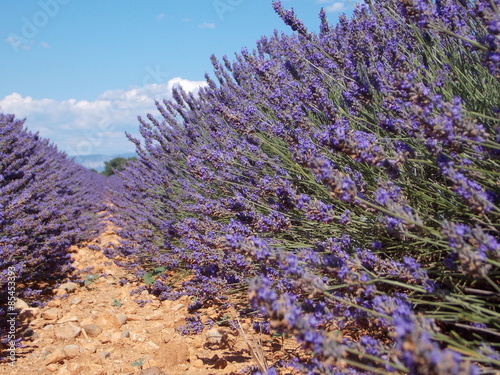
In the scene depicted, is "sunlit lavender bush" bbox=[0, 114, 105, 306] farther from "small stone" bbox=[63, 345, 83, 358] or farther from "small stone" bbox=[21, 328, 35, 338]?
"small stone" bbox=[63, 345, 83, 358]

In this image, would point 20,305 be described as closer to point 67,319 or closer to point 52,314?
point 52,314

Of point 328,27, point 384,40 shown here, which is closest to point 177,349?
point 384,40

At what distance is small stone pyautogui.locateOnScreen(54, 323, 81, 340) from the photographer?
289 cm

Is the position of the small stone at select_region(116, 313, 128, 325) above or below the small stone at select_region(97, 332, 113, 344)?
above

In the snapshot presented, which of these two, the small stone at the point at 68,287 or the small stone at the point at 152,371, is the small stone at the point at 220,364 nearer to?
the small stone at the point at 152,371

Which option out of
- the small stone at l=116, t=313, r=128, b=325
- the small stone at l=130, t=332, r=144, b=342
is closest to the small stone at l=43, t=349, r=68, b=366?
the small stone at l=130, t=332, r=144, b=342

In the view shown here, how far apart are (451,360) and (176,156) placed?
12.7ft

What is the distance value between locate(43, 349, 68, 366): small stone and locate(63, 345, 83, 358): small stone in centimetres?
3

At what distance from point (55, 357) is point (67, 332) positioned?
15.6 inches

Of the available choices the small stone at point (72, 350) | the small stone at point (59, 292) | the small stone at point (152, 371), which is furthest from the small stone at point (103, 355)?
the small stone at point (59, 292)

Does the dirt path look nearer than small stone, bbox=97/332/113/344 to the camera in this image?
Yes

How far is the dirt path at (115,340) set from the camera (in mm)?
2350

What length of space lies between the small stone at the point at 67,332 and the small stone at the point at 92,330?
A: 0.20 feet

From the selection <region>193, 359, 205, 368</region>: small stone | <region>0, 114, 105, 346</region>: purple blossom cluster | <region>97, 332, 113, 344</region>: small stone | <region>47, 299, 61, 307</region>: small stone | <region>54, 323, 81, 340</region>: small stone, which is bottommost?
<region>193, 359, 205, 368</region>: small stone
